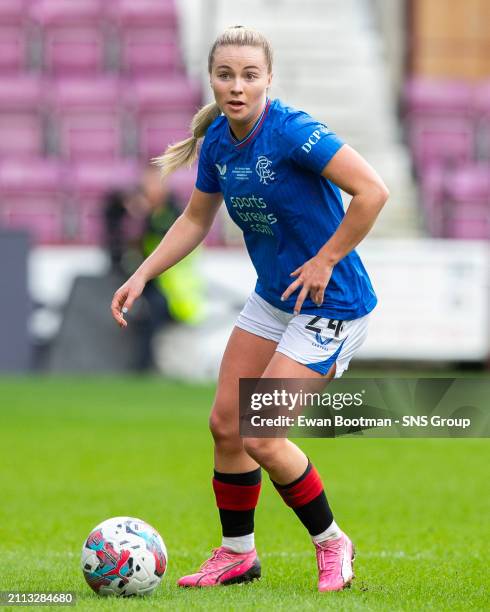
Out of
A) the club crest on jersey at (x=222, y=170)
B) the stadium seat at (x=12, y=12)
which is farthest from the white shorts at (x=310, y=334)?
the stadium seat at (x=12, y=12)

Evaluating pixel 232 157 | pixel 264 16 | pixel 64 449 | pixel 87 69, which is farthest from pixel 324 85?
pixel 232 157

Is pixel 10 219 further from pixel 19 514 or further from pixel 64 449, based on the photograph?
pixel 19 514

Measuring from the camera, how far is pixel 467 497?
6.84 metres

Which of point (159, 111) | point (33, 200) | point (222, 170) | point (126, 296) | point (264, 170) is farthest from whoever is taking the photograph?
point (159, 111)

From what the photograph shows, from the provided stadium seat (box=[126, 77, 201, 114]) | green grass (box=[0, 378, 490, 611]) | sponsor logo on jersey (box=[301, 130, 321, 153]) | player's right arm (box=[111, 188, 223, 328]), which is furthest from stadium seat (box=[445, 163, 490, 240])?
sponsor logo on jersey (box=[301, 130, 321, 153])

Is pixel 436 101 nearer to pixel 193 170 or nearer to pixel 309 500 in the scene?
pixel 193 170

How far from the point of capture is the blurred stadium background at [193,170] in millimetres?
13320

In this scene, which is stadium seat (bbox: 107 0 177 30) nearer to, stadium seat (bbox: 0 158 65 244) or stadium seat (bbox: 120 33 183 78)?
stadium seat (bbox: 120 33 183 78)

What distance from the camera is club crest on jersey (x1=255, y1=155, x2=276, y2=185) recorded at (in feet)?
13.7

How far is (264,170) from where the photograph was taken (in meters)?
4.17

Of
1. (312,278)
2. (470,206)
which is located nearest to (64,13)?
(470,206)

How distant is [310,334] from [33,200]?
11255 millimetres

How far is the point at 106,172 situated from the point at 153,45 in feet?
8.18

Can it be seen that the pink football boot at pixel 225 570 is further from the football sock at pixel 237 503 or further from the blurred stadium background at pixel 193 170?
the blurred stadium background at pixel 193 170
